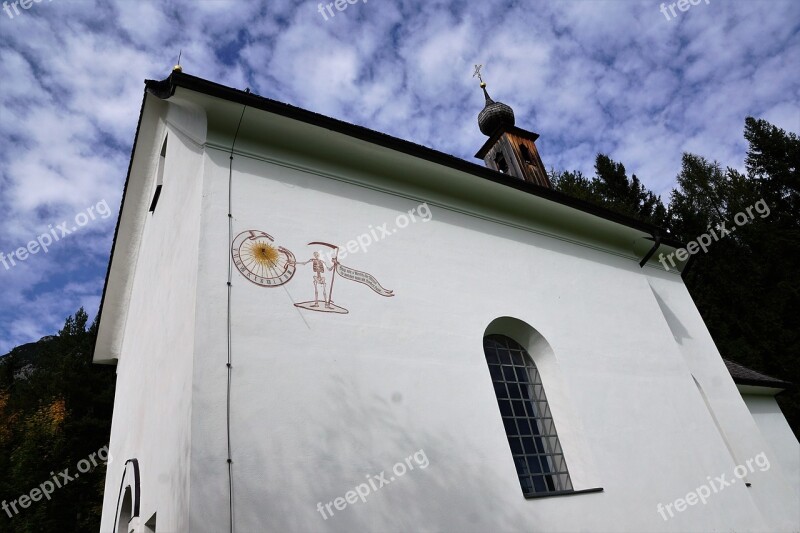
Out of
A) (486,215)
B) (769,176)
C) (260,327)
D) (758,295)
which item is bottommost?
(260,327)

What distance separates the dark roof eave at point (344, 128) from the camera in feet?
18.1

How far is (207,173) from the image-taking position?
547 centimetres

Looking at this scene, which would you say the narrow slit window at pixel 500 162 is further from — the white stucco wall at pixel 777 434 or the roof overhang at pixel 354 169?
the white stucco wall at pixel 777 434

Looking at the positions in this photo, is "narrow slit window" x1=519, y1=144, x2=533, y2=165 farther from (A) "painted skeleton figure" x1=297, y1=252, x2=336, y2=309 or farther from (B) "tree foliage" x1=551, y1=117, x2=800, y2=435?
(A) "painted skeleton figure" x1=297, y1=252, x2=336, y2=309

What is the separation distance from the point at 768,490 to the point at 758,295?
55.0ft

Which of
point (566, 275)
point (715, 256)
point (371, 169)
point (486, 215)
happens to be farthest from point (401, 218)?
point (715, 256)

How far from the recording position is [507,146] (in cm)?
1423

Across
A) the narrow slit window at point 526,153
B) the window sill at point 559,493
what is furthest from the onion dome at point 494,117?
the window sill at point 559,493

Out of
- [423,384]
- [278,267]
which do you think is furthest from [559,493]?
[278,267]

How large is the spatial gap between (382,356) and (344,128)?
2.88 meters

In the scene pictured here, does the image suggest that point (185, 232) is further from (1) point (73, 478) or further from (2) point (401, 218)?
(1) point (73, 478)

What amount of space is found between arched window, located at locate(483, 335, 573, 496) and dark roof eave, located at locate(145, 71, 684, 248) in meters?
2.40

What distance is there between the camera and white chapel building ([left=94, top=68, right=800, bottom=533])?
432 centimetres

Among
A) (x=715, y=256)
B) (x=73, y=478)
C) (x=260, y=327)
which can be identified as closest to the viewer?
(x=260, y=327)
